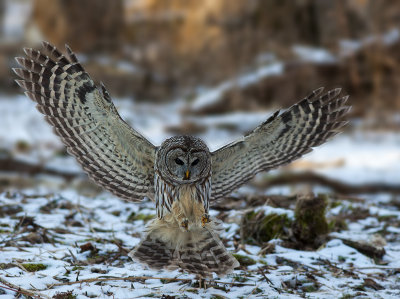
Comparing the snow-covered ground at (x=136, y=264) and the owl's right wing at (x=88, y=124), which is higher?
the owl's right wing at (x=88, y=124)

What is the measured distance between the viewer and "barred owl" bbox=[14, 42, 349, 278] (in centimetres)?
392

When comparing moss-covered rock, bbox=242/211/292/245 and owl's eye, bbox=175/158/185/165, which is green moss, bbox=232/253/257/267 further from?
owl's eye, bbox=175/158/185/165

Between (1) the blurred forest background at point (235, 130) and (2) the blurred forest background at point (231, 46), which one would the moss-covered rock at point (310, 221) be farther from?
(2) the blurred forest background at point (231, 46)

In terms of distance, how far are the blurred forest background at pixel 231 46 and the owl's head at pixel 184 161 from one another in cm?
1032

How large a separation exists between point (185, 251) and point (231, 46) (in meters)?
13.8

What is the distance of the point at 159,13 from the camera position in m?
23.9

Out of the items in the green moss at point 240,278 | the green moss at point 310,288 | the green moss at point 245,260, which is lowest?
the green moss at point 310,288

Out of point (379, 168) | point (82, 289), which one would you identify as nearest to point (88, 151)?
point (82, 289)

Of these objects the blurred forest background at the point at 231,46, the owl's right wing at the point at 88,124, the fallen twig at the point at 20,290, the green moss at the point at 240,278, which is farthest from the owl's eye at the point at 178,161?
the blurred forest background at the point at 231,46

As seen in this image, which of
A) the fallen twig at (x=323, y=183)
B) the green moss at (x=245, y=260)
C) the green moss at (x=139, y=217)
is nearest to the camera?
the green moss at (x=245, y=260)

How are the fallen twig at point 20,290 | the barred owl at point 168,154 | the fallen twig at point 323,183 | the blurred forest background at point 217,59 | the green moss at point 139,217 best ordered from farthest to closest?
the blurred forest background at point 217,59, the fallen twig at point 323,183, the green moss at point 139,217, the barred owl at point 168,154, the fallen twig at point 20,290

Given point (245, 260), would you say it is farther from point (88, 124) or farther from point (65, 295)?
point (88, 124)

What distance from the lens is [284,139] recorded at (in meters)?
4.55

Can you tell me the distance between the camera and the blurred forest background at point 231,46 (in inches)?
558
